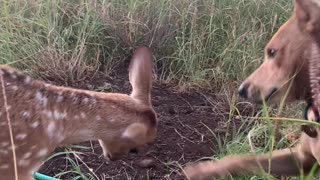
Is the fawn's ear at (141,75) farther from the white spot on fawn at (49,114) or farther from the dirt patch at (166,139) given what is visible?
the dirt patch at (166,139)

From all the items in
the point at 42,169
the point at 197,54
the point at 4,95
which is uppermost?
the point at 4,95

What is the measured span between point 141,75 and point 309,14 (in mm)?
973

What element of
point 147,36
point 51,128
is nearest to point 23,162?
point 51,128

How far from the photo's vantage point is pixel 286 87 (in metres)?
4.41

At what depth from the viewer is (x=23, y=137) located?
13.6 ft

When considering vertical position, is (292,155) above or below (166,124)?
above

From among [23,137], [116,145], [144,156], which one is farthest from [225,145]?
[23,137]

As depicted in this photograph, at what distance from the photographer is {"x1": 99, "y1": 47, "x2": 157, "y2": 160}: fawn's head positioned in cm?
441

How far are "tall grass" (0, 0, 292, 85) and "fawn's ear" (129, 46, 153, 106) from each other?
151cm

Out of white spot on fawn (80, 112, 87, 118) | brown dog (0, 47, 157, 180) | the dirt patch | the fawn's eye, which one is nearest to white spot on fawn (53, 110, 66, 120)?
brown dog (0, 47, 157, 180)

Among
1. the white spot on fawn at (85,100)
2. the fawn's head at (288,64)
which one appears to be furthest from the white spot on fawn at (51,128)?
the fawn's head at (288,64)

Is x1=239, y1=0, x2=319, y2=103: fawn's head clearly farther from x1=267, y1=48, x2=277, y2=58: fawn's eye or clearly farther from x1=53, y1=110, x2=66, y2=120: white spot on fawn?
x1=53, y1=110, x2=66, y2=120: white spot on fawn

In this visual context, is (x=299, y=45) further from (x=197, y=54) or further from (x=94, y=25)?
(x=94, y=25)

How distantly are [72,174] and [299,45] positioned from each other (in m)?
1.63
